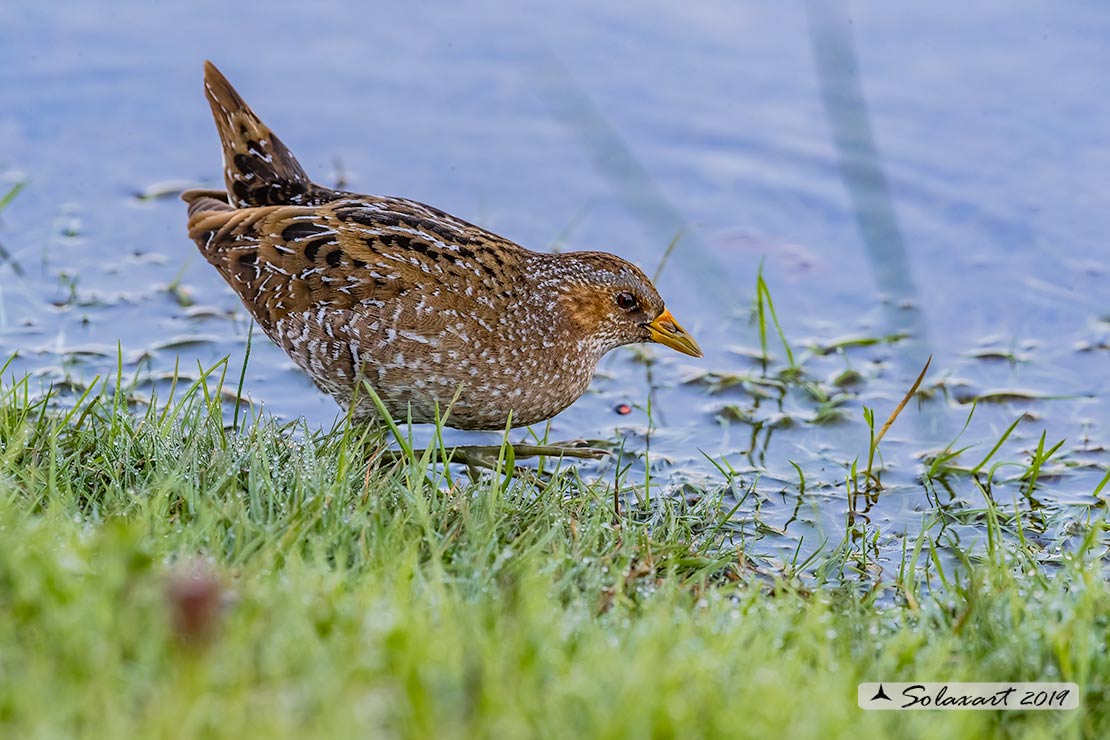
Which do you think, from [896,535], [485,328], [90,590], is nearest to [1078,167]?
[896,535]

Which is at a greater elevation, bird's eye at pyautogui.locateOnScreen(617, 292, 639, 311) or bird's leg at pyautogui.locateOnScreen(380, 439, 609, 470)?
bird's eye at pyautogui.locateOnScreen(617, 292, 639, 311)

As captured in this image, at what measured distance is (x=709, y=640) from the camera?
3.27 m

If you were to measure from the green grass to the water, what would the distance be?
3.54ft

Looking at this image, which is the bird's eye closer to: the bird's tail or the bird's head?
the bird's head

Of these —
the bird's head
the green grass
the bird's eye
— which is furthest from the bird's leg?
the bird's eye

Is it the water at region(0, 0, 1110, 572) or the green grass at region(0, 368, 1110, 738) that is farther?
the water at region(0, 0, 1110, 572)

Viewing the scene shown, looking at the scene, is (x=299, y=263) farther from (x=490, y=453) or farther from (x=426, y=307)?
(x=490, y=453)

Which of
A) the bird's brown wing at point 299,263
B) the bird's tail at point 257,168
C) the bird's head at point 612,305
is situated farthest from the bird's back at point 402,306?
the bird's tail at point 257,168

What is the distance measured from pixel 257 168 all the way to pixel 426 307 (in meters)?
1.23

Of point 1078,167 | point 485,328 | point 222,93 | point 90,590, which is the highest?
point 1078,167

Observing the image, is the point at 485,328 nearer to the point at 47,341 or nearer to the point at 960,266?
the point at 47,341

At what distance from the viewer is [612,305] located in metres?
5.35

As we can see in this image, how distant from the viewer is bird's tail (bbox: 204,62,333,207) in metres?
5.64

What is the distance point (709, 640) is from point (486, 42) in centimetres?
618
